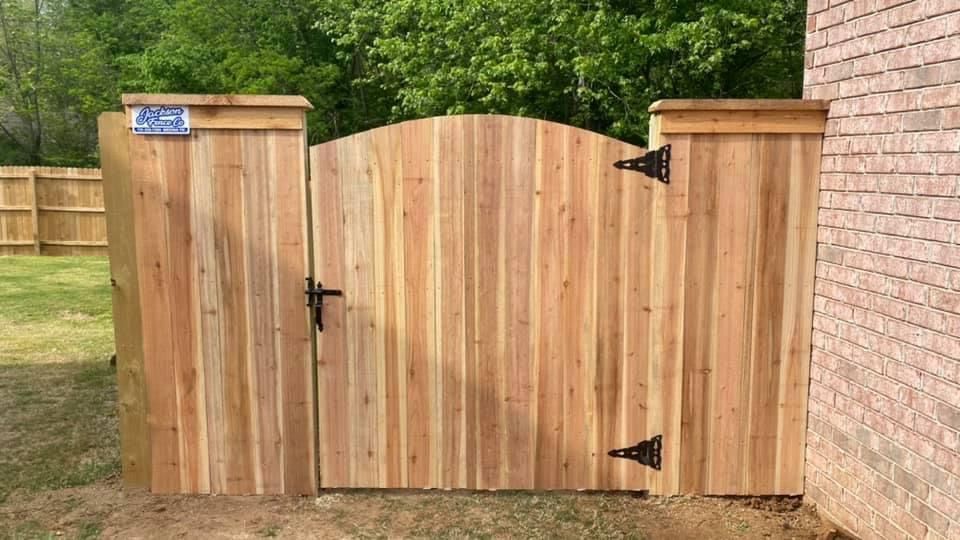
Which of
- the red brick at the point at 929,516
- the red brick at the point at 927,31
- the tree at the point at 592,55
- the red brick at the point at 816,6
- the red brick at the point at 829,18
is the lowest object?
the red brick at the point at 929,516

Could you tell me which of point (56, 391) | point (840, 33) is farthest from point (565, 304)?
point (56, 391)

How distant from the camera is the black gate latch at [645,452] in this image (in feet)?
13.6

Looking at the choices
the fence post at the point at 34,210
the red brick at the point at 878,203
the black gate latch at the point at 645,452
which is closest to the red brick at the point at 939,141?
the red brick at the point at 878,203

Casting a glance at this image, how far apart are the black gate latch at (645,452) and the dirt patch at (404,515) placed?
0.71 feet

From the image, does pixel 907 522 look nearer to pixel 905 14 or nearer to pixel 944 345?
pixel 944 345

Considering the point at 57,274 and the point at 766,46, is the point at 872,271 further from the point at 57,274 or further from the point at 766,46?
the point at 57,274

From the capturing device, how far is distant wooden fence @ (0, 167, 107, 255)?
16781 mm

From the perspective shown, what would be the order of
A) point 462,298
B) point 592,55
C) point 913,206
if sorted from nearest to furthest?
point 913,206
point 462,298
point 592,55

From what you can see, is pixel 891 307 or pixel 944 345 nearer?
pixel 944 345

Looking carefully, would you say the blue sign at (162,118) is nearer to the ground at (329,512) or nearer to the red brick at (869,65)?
the ground at (329,512)

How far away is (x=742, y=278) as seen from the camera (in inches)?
159

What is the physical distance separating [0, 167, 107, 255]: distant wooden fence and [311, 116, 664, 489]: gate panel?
14.6 m

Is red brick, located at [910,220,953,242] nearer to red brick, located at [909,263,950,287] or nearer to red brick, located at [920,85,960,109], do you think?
red brick, located at [909,263,950,287]

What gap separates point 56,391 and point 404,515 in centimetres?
364
